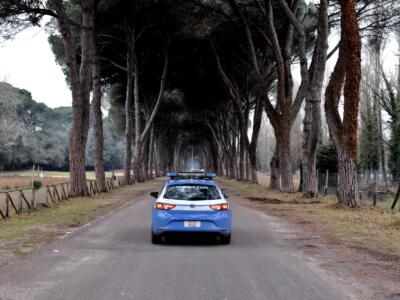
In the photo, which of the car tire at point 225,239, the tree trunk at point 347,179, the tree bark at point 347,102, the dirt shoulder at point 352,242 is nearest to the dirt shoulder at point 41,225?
the car tire at point 225,239

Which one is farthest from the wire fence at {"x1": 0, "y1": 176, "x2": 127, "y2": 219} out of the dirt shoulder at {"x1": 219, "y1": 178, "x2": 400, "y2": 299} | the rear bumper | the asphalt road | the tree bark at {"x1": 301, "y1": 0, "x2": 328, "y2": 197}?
the tree bark at {"x1": 301, "y1": 0, "x2": 328, "y2": 197}

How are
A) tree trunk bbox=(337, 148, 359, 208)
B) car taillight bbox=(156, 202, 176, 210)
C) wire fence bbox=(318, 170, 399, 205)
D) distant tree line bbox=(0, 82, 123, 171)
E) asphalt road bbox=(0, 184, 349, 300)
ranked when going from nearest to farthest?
1. asphalt road bbox=(0, 184, 349, 300)
2. car taillight bbox=(156, 202, 176, 210)
3. tree trunk bbox=(337, 148, 359, 208)
4. wire fence bbox=(318, 170, 399, 205)
5. distant tree line bbox=(0, 82, 123, 171)

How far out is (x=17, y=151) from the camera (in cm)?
7450

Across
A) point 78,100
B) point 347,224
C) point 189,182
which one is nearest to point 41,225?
point 189,182

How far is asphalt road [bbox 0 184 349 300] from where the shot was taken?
6949 millimetres

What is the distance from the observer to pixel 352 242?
12234 mm

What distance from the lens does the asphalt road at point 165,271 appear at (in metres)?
6.95

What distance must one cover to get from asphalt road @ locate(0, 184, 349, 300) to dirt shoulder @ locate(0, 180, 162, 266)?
0.56m

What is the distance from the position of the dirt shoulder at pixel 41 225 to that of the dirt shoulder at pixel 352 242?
5.47m

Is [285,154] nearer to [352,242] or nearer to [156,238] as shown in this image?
[352,242]

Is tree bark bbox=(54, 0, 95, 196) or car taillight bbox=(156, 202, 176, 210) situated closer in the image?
car taillight bbox=(156, 202, 176, 210)

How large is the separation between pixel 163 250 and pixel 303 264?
9.12 feet

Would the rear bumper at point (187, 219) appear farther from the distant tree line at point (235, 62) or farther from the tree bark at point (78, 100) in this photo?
the tree bark at point (78, 100)

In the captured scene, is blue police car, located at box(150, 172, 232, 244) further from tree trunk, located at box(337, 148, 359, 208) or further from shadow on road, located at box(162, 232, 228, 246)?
tree trunk, located at box(337, 148, 359, 208)
